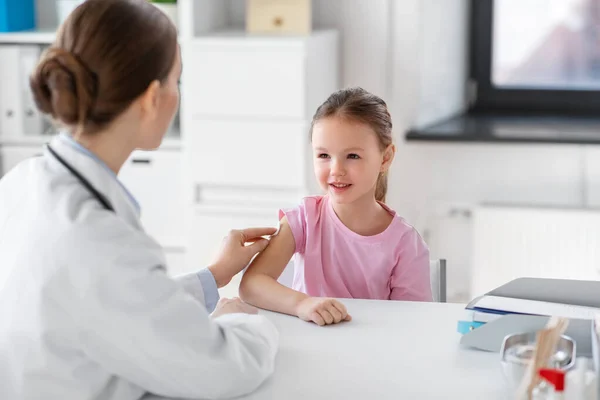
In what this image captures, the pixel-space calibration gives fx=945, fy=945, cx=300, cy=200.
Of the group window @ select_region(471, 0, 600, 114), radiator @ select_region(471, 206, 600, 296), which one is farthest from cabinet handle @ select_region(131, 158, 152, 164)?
window @ select_region(471, 0, 600, 114)

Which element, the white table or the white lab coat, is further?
the white table

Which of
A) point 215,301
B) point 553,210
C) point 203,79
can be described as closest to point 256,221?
point 203,79

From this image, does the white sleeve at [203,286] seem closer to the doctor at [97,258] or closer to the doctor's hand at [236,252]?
the doctor's hand at [236,252]

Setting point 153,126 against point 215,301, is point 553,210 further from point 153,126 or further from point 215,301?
point 153,126

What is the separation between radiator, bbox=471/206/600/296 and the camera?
10.1 feet

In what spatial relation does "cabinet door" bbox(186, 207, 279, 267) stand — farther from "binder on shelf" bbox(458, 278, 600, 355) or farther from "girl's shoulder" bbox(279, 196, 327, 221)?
"binder on shelf" bbox(458, 278, 600, 355)

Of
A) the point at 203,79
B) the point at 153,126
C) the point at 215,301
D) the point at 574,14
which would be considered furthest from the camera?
the point at 574,14

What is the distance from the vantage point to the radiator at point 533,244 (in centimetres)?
308

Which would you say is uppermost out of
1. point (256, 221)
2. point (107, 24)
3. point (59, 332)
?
point (107, 24)

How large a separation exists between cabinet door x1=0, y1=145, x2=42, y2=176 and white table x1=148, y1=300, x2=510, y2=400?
1.97 metres

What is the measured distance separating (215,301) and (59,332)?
375 mm

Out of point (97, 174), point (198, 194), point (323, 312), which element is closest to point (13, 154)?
point (198, 194)

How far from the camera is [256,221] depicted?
3078mm

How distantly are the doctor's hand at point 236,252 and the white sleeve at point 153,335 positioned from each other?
1.13 ft
